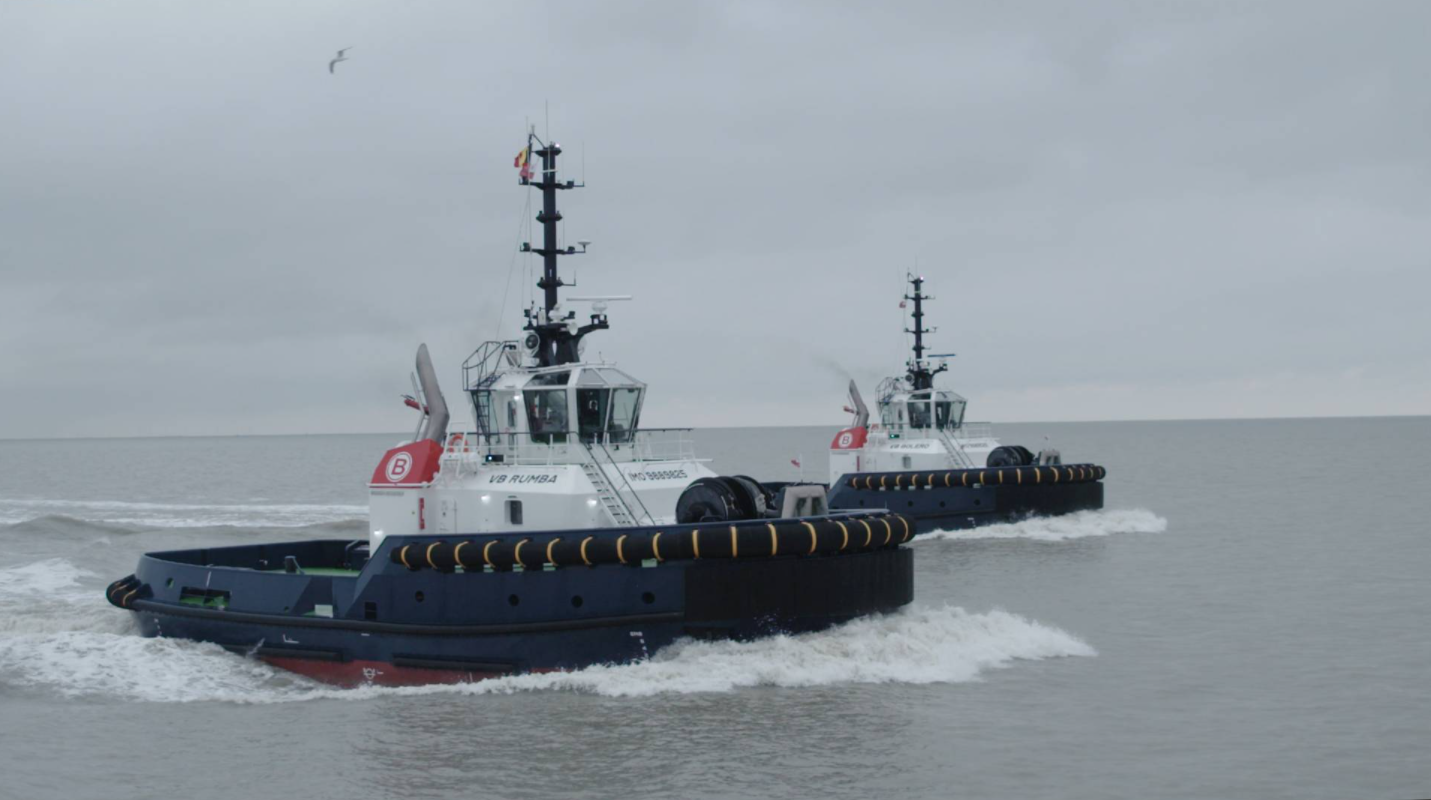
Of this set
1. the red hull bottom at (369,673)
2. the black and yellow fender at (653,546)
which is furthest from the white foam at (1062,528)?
the red hull bottom at (369,673)

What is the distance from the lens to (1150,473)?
64.6m

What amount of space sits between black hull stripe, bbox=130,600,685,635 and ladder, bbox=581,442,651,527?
1384mm

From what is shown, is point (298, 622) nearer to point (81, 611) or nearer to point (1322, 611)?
point (81, 611)

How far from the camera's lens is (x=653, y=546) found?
12781 mm

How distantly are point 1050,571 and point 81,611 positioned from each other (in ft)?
52.7

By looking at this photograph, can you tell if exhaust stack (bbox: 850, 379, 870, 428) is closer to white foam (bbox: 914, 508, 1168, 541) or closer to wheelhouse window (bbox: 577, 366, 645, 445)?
white foam (bbox: 914, 508, 1168, 541)

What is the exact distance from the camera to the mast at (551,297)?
16047 mm

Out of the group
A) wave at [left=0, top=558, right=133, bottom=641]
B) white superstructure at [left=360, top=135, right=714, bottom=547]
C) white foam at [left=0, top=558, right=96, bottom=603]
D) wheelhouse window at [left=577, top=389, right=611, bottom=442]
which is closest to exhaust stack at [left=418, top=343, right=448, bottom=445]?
white superstructure at [left=360, top=135, right=714, bottom=547]

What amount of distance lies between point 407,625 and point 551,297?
4581 mm

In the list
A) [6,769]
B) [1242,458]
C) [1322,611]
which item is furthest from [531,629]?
[1242,458]

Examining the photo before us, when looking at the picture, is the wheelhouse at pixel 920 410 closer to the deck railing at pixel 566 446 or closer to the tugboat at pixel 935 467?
the tugboat at pixel 935 467

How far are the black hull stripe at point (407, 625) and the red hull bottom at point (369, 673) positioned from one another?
0.39 m

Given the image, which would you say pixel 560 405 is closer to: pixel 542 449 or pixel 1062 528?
pixel 542 449

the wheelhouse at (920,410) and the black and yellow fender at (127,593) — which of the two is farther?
the wheelhouse at (920,410)
